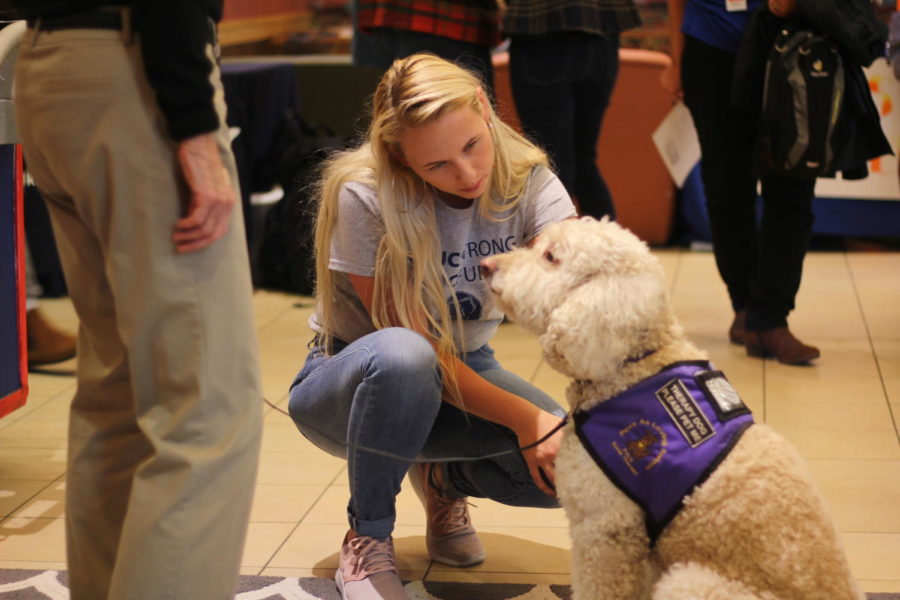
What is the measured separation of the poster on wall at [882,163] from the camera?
453cm

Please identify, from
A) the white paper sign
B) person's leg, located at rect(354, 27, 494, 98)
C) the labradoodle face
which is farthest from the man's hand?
the white paper sign

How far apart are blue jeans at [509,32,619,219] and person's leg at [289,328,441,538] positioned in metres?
1.76

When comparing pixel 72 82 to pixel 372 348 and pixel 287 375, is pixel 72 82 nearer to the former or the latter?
pixel 372 348

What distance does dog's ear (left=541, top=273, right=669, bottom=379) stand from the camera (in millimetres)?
1588

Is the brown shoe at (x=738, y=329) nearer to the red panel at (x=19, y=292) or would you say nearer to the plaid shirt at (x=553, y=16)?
the plaid shirt at (x=553, y=16)

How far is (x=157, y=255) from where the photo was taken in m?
1.43

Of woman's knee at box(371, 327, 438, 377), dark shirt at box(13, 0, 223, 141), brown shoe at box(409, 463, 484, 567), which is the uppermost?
dark shirt at box(13, 0, 223, 141)

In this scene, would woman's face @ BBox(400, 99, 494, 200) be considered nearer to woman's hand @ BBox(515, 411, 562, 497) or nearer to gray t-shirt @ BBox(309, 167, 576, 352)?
gray t-shirt @ BBox(309, 167, 576, 352)

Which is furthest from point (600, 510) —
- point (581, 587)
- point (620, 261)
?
point (620, 261)

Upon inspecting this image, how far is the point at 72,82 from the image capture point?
1387 millimetres

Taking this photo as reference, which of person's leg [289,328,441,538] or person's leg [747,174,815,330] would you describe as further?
person's leg [747,174,815,330]

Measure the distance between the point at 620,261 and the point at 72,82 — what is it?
2.64 ft

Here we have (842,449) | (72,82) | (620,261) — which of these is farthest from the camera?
(842,449)

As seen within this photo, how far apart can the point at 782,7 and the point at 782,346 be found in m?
1.06
